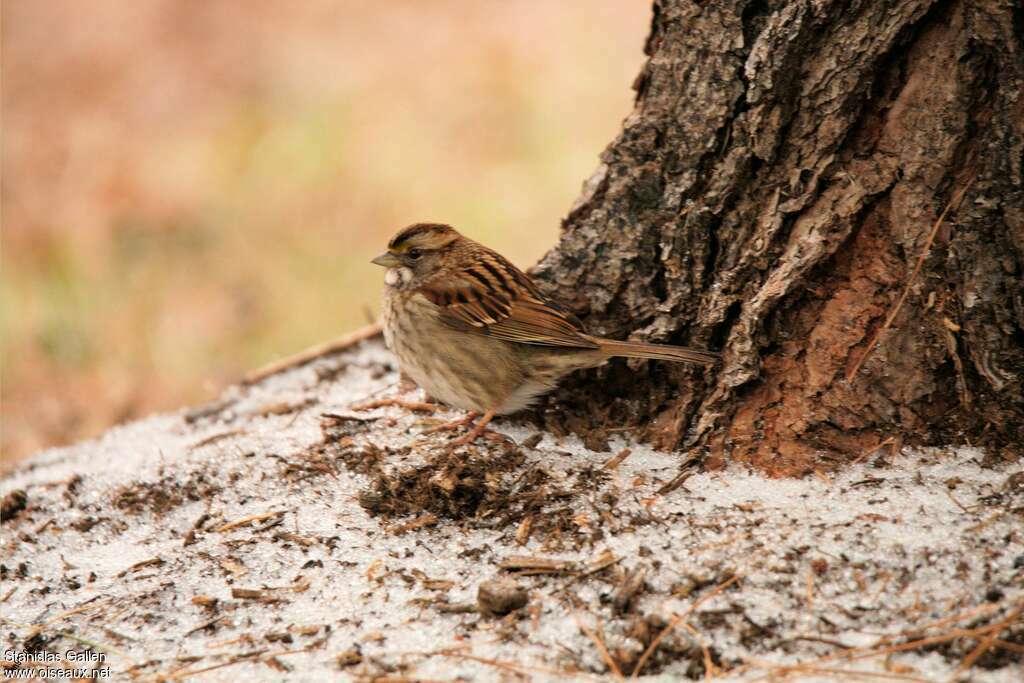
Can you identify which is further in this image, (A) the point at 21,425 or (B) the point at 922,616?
(A) the point at 21,425

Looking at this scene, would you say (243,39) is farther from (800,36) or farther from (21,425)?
(800,36)

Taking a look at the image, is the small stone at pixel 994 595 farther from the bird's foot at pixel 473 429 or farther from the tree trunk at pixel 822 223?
the bird's foot at pixel 473 429

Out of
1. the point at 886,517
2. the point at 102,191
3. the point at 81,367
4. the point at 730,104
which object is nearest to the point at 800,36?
the point at 730,104

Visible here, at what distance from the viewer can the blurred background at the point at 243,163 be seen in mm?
6770

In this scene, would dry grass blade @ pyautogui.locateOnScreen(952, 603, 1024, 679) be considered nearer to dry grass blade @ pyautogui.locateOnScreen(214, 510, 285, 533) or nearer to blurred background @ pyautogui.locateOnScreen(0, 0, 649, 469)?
dry grass blade @ pyautogui.locateOnScreen(214, 510, 285, 533)

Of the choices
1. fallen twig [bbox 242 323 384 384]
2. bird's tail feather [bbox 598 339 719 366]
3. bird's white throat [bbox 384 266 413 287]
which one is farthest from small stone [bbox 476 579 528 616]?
fallen twig [bbox 242 323 384 384]

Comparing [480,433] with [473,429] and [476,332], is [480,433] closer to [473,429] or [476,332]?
[473,429]

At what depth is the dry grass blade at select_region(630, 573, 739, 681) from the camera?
8.85ft

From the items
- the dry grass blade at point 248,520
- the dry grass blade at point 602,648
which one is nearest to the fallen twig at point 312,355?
the dry grass blade at point 248,520

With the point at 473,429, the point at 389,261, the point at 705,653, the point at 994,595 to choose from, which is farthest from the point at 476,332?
the point at 994,595

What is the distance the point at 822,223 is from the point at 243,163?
5.99 m

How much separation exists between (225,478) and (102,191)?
502cm

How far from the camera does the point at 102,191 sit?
8234mm

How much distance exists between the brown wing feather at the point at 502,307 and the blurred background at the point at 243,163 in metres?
2.45
